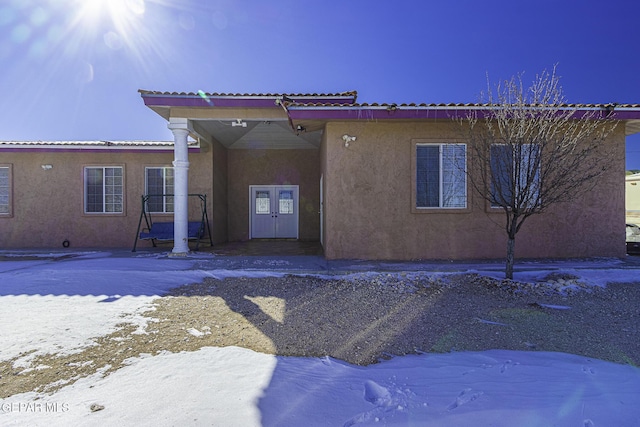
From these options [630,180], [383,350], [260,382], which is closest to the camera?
[260,382]

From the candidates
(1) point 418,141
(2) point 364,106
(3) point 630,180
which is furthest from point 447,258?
(3) point 630,180

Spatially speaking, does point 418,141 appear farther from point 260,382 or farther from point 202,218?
point 202,218

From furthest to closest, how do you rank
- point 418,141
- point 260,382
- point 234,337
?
point 418,141 → point 234,337 → point 260,382

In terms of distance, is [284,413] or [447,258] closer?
[284,413]

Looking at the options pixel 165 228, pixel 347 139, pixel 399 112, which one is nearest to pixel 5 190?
pixel 165 228

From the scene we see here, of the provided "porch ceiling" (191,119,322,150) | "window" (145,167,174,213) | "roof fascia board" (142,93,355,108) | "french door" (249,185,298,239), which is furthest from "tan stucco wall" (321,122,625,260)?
"window" (145,167,174,213)

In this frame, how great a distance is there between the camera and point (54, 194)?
1047cm

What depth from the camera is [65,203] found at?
10.5 metres

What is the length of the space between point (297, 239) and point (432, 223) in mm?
6248

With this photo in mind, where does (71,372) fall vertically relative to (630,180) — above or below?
below

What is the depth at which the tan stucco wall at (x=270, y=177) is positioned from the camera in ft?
40.5

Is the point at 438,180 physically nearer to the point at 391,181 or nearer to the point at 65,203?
the point at 391,181

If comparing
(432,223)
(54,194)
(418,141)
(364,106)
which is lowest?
(432,223)

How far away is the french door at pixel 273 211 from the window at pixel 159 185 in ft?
9.55
